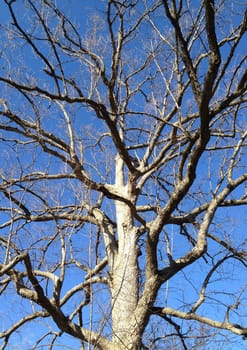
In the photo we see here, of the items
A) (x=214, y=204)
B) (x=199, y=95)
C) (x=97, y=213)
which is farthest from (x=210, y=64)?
(x=97, y=213)

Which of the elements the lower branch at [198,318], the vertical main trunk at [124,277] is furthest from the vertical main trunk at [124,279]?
the lower branch at [198,318]

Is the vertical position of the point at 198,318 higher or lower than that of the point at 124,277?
lower

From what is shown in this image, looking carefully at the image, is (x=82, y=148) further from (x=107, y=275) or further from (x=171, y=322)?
(x=171, y=322)

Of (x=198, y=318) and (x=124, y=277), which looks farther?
(x=124, y=277)

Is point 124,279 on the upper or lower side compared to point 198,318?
upper

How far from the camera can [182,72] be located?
4.97 metres

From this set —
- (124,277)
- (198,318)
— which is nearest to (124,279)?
(124,277)

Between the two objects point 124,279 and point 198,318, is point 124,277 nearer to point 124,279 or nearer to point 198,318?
point 124,279

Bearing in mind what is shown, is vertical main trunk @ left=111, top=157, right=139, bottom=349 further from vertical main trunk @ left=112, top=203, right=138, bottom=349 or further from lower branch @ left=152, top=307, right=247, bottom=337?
lower branch @ left=152, top=307, right=247, bottom=337

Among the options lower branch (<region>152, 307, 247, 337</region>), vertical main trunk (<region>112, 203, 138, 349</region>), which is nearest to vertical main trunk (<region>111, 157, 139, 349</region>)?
vertical main trunk (<region>112, 203, 138, 349</region>)

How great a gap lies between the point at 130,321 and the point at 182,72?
2.84m

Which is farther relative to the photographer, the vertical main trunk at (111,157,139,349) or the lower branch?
the vertical main trunk at (111,157,139,349)

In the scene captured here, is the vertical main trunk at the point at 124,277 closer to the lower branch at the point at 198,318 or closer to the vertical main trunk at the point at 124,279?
the vertical main trunk at the point at 124,279

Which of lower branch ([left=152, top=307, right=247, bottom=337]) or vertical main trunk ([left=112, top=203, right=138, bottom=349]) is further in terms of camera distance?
vertical main trunk ([left=112, top=203, right=138, bottom=349])
